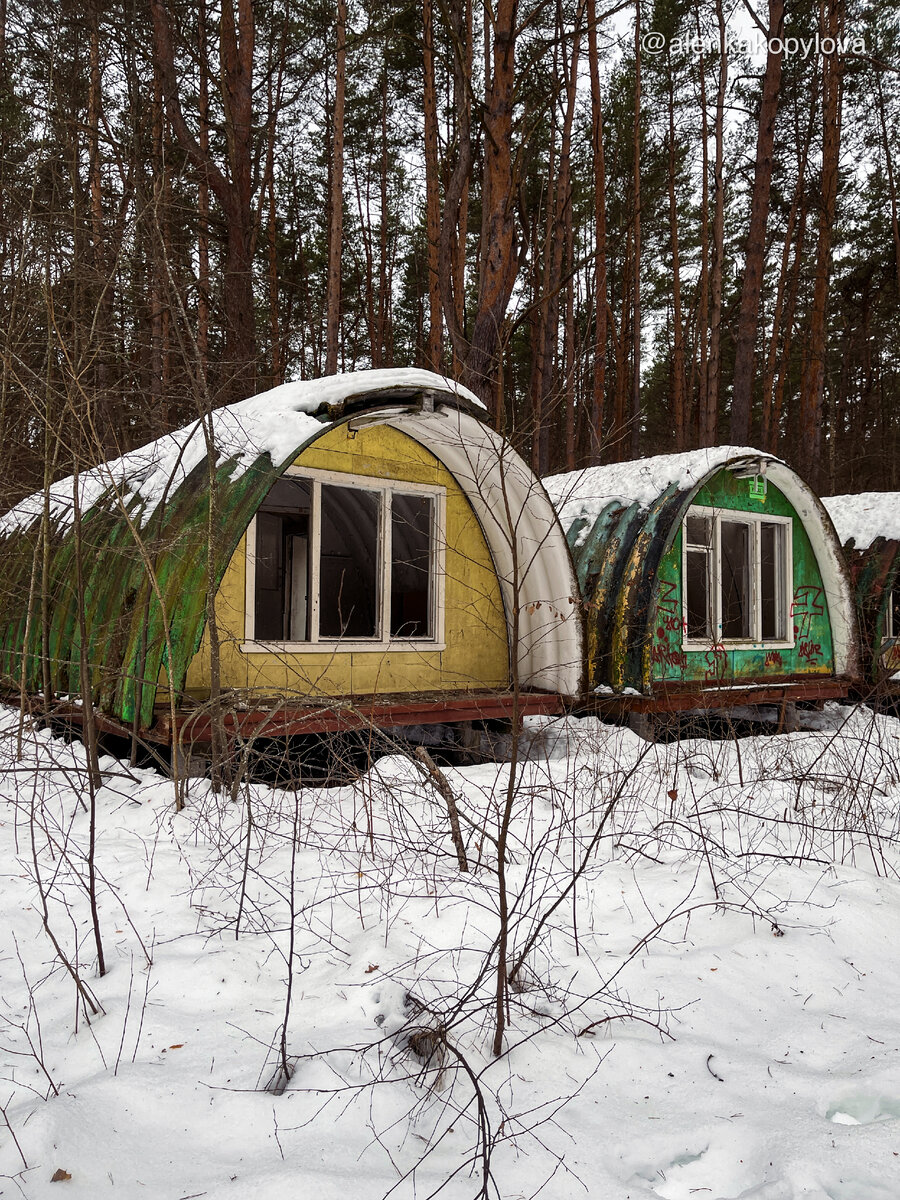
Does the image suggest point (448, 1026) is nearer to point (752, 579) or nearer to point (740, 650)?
point (740, 650)

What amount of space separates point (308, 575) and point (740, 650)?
4.65 metres

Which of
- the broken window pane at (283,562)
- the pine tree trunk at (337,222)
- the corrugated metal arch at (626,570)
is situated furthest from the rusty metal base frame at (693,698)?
the pine tree trunk at (337,222)

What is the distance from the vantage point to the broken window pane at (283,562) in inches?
376

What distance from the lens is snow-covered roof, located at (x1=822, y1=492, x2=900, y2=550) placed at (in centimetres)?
1091

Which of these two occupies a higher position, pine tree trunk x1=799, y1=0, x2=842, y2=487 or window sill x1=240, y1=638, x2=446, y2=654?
pine tree trunk x1=799, y1=0, x2=842, y2=487

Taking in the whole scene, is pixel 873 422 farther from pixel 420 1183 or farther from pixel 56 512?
pixel 420 1183

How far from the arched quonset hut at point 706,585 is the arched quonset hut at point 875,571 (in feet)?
2.50

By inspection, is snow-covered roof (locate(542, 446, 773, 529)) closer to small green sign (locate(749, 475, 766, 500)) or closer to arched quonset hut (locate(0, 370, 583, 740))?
small green sign (locate(749, 475, 766, 500))

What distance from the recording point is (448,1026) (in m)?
Result: 2.13

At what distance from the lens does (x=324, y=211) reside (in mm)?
18766

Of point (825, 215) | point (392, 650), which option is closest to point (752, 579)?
point (392, 650)

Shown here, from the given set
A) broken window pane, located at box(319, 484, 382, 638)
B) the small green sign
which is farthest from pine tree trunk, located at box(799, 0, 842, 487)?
broken window pane, located at box(319, 484, 382, 638)

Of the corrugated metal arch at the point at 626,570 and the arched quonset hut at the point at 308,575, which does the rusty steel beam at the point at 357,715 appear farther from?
the corrugated metal arch at the point at 626,570

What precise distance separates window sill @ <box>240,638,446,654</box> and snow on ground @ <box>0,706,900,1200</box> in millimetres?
2029
